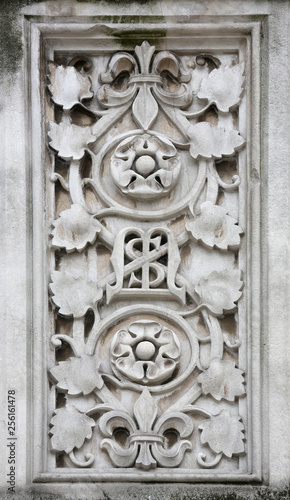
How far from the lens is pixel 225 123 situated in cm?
687

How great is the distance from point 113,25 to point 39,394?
204 centimetres

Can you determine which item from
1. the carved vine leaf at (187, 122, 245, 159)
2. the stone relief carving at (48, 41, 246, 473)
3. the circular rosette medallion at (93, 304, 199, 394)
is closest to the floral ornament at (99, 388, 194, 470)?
the stone relief carving at (48, 41, 246, 473)

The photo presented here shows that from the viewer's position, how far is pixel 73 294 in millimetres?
6629

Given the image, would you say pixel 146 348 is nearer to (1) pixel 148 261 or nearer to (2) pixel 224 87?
(1) pixel 148 261

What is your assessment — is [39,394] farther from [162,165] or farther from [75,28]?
[75,28]

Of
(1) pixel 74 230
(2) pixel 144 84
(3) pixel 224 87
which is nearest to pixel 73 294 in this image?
(1) pixel 74 230

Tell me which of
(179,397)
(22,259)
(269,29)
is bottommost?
(179,397)

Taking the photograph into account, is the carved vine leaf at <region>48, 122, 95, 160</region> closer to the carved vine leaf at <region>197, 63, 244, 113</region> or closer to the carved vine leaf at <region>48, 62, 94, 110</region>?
the carved vine leaf at <region>48, 62, 94, 110</region>

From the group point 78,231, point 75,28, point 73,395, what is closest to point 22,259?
point 78,231

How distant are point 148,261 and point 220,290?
413 mm

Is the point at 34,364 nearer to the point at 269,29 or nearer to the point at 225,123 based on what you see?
the point at 225,123

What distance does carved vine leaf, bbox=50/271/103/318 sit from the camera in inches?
260

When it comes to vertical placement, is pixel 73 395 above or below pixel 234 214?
below

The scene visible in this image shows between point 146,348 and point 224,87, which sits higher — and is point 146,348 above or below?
below
